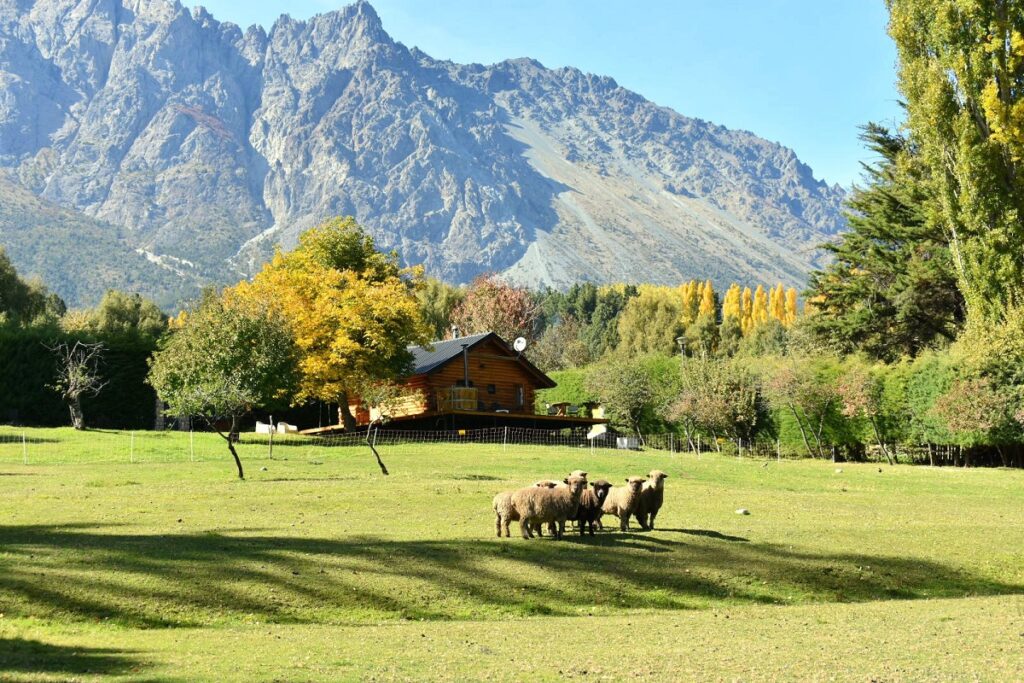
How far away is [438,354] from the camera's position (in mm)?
64688

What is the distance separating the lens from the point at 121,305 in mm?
95125

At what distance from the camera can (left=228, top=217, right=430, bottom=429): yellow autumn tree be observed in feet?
171

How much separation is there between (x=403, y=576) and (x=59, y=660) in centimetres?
618

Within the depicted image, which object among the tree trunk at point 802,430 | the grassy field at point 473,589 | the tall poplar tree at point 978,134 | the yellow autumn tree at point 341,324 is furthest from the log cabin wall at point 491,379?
the grassy field at point 473,589

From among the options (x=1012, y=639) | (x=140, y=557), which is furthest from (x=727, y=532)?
(x=140, y=557)

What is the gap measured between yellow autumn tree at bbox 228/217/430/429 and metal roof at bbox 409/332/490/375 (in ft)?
16.8

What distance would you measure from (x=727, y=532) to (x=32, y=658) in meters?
13.5

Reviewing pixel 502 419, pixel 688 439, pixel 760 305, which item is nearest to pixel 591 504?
pixel 502 419

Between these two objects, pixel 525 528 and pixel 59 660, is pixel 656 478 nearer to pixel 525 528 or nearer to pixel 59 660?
pixel 525 528

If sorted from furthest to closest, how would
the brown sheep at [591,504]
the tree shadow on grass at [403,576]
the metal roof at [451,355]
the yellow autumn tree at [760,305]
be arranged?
the yellow autumn tree at [760,305] → the metal roof at [451,355] → the brown sheep at [591,504] → the tree shadow on grass at [403,576]

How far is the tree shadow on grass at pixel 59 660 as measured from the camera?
10859 mm

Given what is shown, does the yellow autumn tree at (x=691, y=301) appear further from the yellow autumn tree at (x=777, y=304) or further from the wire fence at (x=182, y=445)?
the wire fence at (x=182, y=445)

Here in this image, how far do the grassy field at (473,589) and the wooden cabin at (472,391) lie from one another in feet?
107

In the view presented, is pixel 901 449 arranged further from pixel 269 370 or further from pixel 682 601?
pixel 682 601
